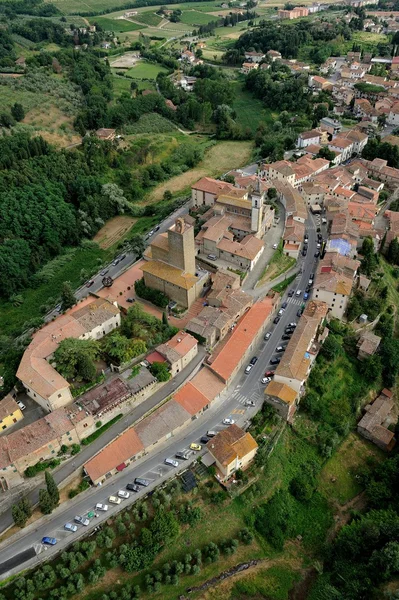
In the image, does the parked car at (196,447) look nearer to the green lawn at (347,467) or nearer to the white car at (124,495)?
the white car at (124,495)

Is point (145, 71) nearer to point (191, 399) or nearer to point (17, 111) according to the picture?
point (17, 111)

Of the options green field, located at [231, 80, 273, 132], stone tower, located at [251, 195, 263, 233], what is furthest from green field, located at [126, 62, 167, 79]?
stone tower, located at [251, 195, 263, 233]

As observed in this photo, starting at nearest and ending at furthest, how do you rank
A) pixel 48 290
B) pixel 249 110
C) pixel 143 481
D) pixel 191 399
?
pixel 143 481, pixel 191 399, pixel 48 290, pixel 249 110

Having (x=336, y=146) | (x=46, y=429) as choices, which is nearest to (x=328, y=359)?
(x=46, y=429)

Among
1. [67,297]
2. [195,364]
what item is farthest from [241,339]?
[67,297]

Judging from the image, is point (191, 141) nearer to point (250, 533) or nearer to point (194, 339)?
point (194, 339)

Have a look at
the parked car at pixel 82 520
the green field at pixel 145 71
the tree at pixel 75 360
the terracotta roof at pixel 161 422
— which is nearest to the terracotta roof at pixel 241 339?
the terracotta roof at pixel 161 422
